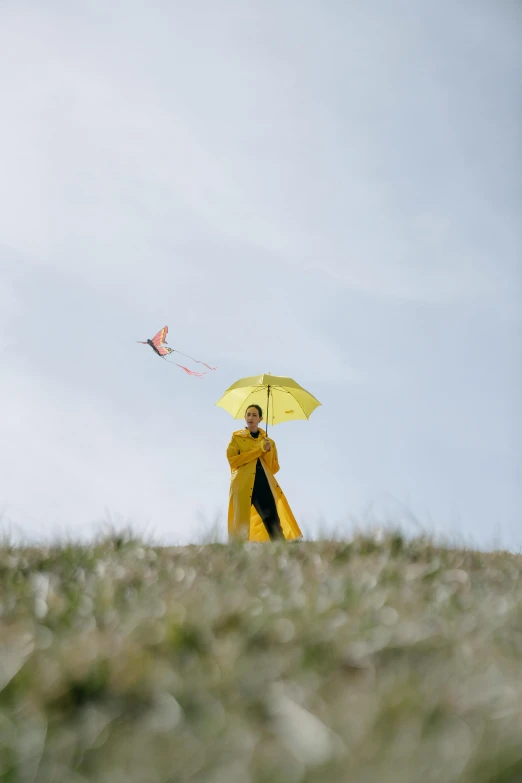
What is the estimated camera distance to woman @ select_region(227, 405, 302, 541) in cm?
999

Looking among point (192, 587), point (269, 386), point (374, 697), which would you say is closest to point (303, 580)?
point (192, 587)

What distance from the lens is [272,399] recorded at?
11.1 metres

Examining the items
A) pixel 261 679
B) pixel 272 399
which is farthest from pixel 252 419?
pixel 261 679

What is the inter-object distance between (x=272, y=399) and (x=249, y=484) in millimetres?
1595

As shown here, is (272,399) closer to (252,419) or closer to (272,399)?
(272,399)

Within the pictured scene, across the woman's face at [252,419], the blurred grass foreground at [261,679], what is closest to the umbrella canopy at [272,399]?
the woman's face at [252,419]

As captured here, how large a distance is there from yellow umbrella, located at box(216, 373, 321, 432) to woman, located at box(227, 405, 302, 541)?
2.35 feet

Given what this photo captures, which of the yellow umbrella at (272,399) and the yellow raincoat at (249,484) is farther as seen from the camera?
the yellow umbrella at (272,399)

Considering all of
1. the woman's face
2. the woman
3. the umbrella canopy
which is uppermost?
the umbrella canopy

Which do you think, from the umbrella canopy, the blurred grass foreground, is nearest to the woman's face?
the umbrella canopy

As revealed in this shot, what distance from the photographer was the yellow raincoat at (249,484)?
9.98 metres

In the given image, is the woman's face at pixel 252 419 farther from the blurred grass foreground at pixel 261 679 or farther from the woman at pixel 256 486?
the blurred grass foreground at pixel 261 679

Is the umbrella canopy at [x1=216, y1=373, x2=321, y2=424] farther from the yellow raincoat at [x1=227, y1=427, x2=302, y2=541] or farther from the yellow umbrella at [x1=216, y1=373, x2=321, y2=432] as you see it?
the yellow raincoat at [x1=227, y1=427, x2=302, y2=541]

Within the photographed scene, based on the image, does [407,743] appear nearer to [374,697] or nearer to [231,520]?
[374,697]
